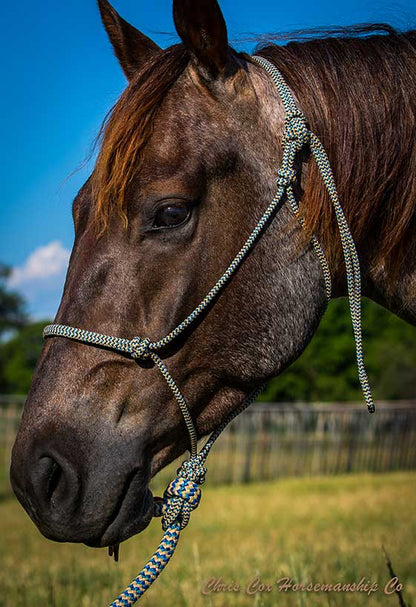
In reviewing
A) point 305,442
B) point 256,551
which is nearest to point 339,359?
point 305,442

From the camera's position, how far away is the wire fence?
19.8m

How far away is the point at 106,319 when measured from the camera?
1892 mm

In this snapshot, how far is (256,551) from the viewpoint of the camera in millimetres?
6547

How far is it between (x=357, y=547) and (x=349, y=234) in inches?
195

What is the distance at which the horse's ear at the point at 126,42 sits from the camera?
96.0 inches

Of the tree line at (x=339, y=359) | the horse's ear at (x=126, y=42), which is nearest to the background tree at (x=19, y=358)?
the tree line at (x=339, y=359)

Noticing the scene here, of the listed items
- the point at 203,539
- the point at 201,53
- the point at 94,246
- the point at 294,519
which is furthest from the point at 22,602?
→ the point at 294,519

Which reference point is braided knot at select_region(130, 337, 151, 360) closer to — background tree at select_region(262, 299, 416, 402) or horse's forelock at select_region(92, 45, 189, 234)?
horse's forelock at select_region(92, 45, 189, 234)

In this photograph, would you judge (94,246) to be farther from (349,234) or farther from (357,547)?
(357,547)

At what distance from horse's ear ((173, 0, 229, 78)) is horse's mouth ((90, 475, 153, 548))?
1.37 metres

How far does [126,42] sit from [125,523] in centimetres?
179

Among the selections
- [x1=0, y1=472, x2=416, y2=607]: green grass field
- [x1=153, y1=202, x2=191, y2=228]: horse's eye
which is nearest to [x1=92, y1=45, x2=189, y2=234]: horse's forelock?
[x1=153, y1=202, x2=191, y2=228]: horse's eye

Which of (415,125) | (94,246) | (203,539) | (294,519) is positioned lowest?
(294,519)

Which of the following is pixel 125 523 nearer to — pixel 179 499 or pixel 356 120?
pixel 179 499
